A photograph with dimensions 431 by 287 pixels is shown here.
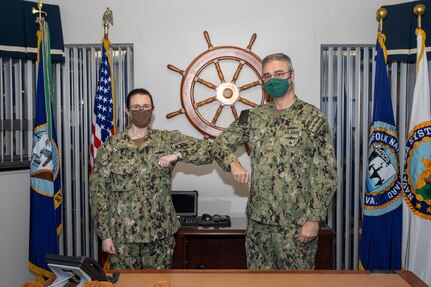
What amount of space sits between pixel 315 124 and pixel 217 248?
4.22 ft

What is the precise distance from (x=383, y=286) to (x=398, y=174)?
5.18 ft

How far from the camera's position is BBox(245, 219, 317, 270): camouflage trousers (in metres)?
2.16

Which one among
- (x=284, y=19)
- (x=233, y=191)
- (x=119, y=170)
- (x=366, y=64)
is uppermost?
(x=284, y=19)

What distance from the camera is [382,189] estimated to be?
2.88 m

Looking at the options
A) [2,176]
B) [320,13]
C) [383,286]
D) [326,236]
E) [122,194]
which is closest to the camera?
[383,286]

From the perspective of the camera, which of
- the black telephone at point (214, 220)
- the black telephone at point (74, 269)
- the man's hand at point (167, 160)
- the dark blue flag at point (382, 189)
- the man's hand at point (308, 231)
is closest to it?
the black telephone at point (74, 269)

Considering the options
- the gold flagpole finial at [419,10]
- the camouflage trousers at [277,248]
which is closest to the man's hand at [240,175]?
the camouflage trousers at [277,248]

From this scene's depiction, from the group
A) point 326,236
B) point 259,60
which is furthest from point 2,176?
point 326,236

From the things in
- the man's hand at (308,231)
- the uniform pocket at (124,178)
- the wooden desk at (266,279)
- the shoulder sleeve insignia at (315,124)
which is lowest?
the wooden desk at (266,279)

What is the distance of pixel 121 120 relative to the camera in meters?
3.37

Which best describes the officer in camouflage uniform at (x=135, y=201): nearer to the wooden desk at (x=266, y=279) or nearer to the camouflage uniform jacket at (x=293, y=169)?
the camouflage uniform jacket at (x=293, y=169)

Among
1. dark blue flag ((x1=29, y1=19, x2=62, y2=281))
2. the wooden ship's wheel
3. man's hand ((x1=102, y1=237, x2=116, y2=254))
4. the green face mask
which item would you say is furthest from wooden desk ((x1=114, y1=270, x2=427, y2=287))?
the wooden ship's wheel

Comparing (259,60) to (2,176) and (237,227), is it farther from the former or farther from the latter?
(2,176)

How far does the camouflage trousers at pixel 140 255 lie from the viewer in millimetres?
2312
